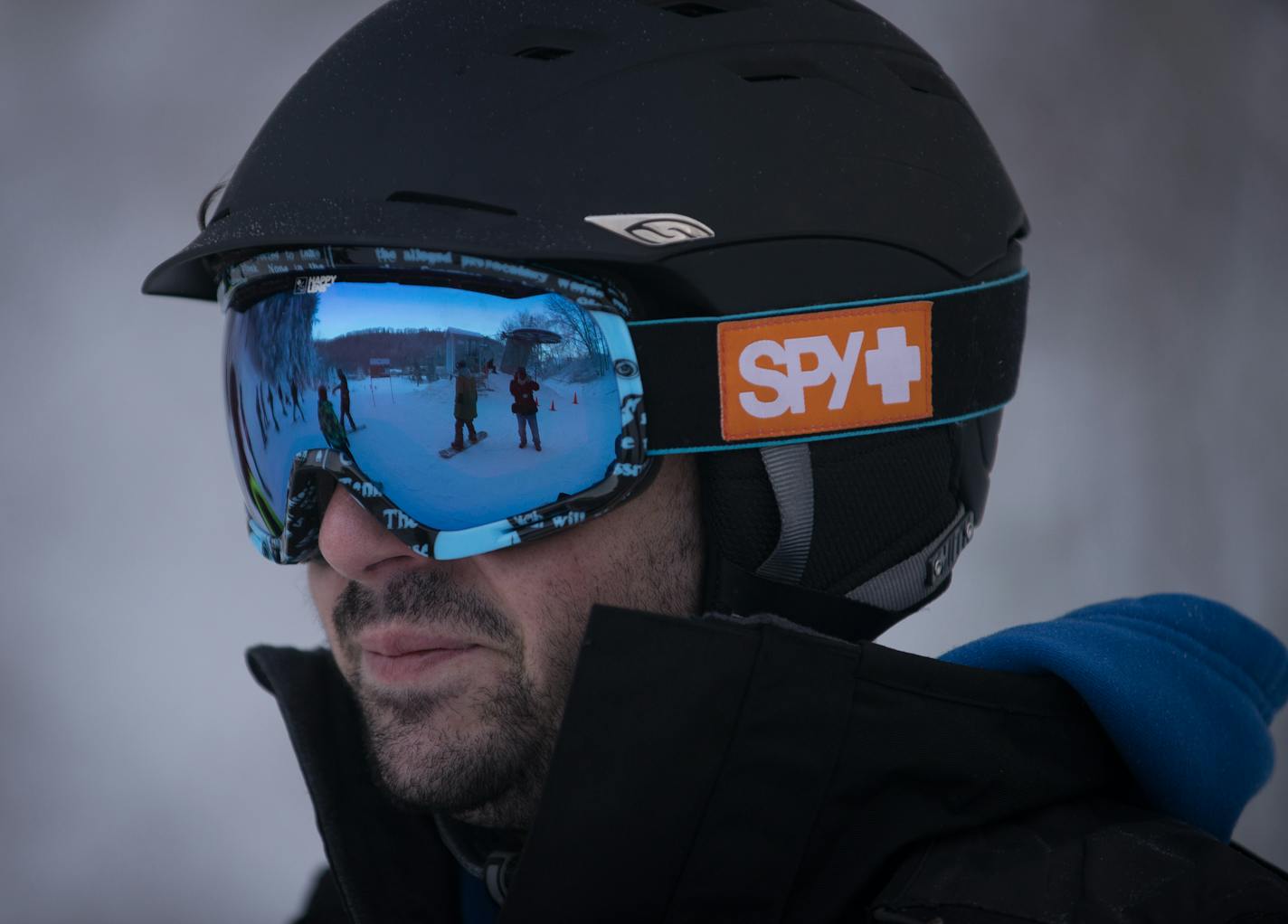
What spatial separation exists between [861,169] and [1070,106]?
6.26 feet

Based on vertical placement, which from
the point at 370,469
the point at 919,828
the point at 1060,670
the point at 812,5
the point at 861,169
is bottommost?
the point at 919,828

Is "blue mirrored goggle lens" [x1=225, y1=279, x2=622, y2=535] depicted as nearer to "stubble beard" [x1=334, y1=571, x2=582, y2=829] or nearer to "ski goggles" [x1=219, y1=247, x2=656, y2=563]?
"ski goggles" [x1=219, y1=247, x2=656, y2=563]

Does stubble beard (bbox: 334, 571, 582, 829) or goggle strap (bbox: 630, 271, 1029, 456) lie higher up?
goggle strap (bbox: 630, 271, 1029, 456)

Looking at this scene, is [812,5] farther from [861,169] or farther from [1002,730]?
[1002,730]

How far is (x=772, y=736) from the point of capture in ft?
5.70

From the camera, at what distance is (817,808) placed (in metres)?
1.77

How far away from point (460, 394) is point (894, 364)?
2.01ft

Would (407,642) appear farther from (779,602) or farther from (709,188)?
(709,188)

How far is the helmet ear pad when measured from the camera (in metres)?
1.98

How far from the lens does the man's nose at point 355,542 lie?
1960 millimetres

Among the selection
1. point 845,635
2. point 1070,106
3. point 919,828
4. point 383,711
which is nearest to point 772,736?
point 919,828

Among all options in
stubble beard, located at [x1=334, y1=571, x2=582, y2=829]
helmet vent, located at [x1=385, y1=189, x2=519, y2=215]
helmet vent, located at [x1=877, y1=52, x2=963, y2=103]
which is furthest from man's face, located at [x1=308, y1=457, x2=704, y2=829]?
helmet vent, located at [x1=877, y1=52, x2=963, y2=103]

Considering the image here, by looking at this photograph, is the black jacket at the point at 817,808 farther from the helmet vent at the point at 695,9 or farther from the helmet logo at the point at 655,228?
→ the helmet vent at the point at 695,9

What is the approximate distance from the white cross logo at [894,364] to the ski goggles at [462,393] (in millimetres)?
344
